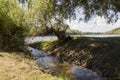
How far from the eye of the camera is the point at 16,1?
92.0ft

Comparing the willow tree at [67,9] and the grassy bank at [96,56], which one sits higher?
the willow tree at [67,9]

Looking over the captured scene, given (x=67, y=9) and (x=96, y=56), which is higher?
(x=67, y=9)

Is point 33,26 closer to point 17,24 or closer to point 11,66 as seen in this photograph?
point 17,24

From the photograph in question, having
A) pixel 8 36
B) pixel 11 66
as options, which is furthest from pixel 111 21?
pixel 11 66

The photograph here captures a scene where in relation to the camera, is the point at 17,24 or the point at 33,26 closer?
the point at 17,24

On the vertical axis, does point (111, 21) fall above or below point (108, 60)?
above

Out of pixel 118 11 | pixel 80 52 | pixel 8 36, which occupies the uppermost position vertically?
pixel 118 11

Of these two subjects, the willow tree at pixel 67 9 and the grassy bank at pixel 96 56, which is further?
the willow tree at pixel 67 9

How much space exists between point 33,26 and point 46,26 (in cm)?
348

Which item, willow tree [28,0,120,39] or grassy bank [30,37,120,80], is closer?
grassy bank [30,37,120,80]

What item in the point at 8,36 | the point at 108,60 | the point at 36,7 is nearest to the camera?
the point at 108,60

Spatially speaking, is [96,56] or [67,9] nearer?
[96,56]

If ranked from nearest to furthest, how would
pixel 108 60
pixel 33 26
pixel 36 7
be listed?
1. pixel 108 60
2. pixel 36 7
3. pixel 33 26

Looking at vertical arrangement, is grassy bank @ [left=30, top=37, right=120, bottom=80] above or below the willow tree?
below
